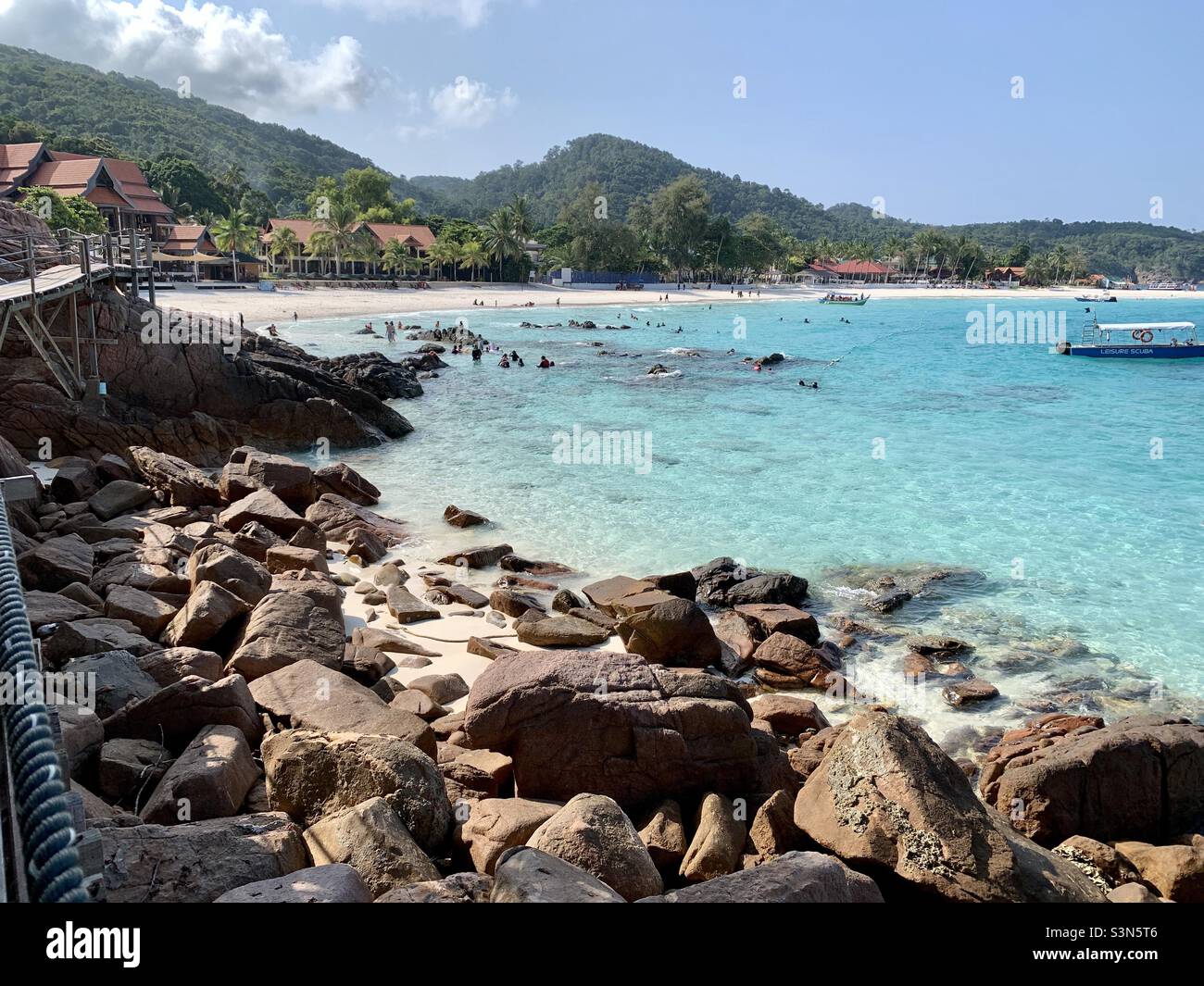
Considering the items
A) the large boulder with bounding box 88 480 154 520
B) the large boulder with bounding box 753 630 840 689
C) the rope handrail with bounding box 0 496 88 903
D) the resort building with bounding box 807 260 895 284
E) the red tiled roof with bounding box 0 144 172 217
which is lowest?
the large boulder with bounding box 753 630 840 689

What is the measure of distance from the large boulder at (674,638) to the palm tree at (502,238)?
285ft

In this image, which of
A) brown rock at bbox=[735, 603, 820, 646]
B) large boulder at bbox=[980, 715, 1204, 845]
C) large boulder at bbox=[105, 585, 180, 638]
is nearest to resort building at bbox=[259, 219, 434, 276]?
brown rock at bbox=[735, 603, 820, 646]

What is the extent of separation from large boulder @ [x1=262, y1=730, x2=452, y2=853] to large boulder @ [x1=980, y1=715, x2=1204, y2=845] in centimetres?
476

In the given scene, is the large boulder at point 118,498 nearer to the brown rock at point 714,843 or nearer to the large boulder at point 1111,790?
the brown rock at point 714,843

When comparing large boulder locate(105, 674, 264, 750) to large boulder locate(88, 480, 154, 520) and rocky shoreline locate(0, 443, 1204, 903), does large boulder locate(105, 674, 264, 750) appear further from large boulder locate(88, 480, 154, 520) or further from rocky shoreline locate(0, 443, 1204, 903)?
large boulder locate(88, 480, 154, 520)

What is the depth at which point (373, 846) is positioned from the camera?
5.06m

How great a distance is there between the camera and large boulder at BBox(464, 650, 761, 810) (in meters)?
6.70

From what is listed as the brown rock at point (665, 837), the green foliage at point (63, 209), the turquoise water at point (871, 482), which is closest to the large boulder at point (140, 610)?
the brown rock at point (665, 837)

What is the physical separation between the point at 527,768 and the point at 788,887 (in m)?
2.82

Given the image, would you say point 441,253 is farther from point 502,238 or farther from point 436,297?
point 436,297

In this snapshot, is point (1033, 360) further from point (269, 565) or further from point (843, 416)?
point (269, 565)

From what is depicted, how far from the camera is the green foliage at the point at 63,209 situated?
45216mm
